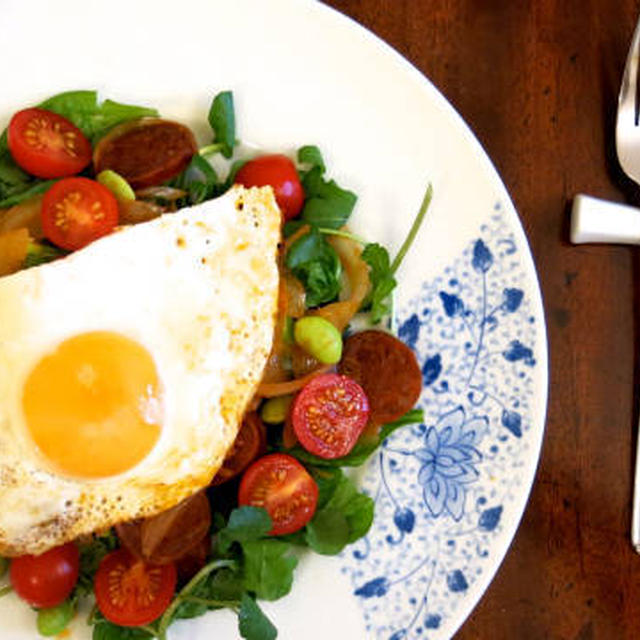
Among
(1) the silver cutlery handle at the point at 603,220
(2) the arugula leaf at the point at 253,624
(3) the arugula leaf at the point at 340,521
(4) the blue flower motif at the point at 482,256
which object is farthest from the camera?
(1) the silver cutlery handle at the point at 603,220

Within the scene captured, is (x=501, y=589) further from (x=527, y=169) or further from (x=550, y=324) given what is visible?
(x=527, y=169)

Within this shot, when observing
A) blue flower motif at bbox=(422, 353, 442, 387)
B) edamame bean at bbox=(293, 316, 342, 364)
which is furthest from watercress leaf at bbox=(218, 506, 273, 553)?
blue flower motif at bbox=(422, 353, 442, 387)

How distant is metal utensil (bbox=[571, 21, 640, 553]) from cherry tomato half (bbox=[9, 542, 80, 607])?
1836mm

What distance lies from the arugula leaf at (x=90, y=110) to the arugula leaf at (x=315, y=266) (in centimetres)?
63

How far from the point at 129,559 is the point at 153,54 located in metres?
1.57

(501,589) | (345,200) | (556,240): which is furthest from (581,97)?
(501,589)

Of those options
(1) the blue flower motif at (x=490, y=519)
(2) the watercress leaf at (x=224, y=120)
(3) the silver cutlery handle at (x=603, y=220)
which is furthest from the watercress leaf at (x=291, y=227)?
(1) the blue flower motif at (x=490, y=519)

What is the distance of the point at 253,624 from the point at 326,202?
1.29m

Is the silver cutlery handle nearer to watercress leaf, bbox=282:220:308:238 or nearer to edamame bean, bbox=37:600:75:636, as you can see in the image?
watercress leaf, bbox=282:220:308:238

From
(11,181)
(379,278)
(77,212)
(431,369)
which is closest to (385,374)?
(431,369)

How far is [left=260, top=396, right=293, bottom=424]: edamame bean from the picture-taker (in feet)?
8.29

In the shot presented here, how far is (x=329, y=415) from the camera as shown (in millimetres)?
2408

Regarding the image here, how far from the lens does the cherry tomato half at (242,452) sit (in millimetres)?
2473

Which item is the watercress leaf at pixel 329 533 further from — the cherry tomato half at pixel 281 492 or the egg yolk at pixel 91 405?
the egg yolk at pixel 91 405
